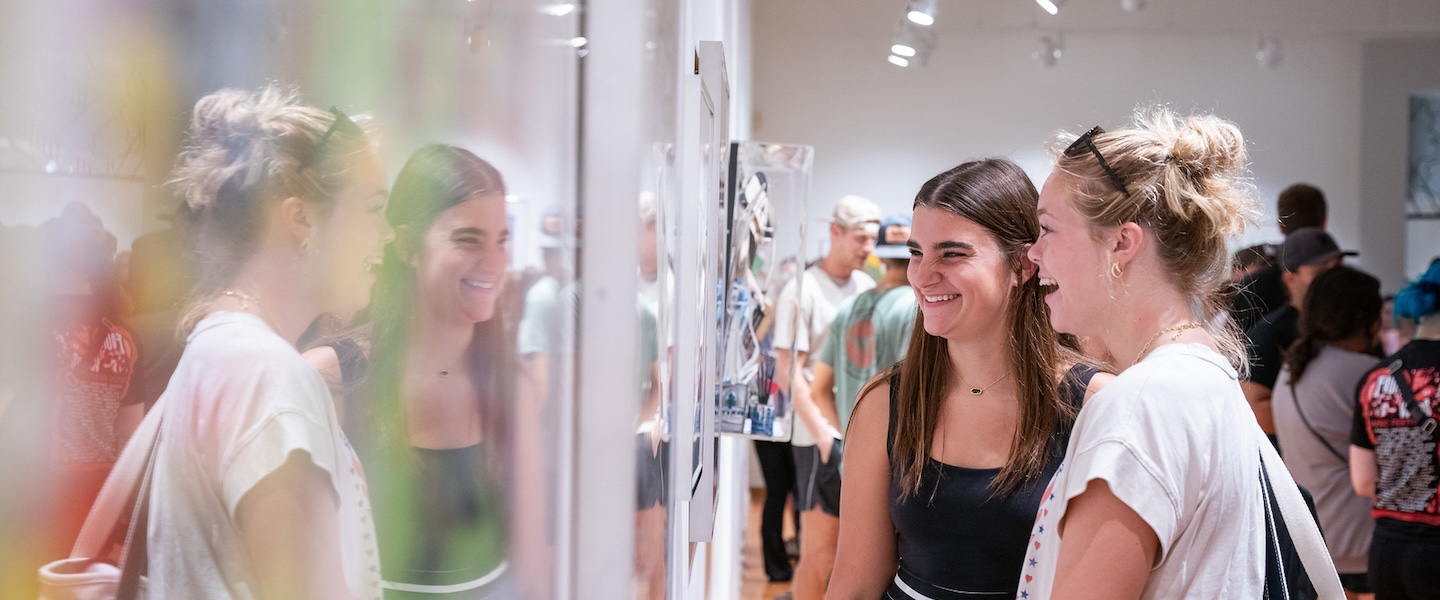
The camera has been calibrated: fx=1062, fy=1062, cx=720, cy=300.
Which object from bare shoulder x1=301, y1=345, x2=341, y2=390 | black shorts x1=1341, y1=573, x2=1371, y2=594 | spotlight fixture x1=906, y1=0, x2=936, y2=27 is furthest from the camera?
spotlight fixture x1=906, y1=0, x2=936, y2=27

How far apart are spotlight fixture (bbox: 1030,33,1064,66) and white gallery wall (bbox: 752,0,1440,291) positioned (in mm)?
175

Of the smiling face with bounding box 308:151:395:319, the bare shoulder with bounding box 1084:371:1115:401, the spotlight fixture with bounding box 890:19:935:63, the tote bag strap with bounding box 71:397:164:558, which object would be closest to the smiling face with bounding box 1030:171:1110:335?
the bare shoulder with bounding box 1084:371:1115:401

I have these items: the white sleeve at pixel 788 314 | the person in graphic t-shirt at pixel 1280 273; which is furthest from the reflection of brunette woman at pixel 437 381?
the person in graphic t-shirt at pixel 1280 273

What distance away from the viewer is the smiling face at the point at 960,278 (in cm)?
164

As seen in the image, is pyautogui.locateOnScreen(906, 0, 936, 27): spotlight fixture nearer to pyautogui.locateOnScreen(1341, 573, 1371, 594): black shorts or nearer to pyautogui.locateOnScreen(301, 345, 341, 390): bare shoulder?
pyautogui.locateOnScreen(1341, 573, 1371, 594): black shorts

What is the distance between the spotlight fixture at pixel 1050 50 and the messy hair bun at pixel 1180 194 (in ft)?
23.6

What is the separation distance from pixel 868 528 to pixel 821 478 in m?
2.56

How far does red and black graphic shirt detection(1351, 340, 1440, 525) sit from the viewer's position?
3.14 metres

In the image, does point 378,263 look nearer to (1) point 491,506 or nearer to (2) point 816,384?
(1) point 491,506

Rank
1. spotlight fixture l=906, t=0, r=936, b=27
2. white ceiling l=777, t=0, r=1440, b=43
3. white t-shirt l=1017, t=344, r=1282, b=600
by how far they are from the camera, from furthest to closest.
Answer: white ceiling l=777, t=0, r=1440, b=43 → spotlight fixture l=906, t=0, r=936, b=27 → white t-shirt l=1017, t=344, r=1282, b=600

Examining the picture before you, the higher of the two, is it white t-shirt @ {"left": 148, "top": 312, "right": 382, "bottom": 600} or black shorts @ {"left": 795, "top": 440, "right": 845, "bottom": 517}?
white t-shirt @ {"left": 148, "top": 312, "right": 382, "bottom": 600}

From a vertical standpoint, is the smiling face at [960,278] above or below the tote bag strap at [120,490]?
above

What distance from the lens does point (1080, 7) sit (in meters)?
8.46

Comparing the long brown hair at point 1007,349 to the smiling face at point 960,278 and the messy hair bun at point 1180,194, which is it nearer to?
the smiling face at point 960,278
